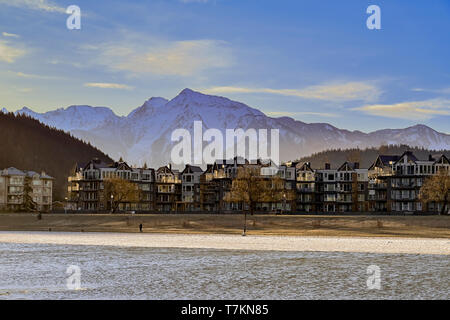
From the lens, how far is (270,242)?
6856cm

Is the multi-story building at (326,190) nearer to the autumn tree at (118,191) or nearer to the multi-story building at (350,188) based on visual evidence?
the multi-story building at (350,188)

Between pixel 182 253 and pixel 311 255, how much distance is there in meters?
11.5

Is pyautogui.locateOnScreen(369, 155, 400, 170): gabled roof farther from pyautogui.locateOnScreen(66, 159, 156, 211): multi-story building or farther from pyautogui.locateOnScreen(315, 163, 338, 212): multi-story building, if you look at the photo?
pyautogui.locateOnScreen(66, 159, 156, 211): multi-story building

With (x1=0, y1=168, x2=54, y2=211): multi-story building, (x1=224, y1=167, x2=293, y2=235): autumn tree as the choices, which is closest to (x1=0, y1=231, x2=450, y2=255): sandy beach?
(x1=224, y1=167, x2=293, y2=235): autumn tree

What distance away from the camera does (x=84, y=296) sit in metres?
31.3

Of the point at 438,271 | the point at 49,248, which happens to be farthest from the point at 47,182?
the point at 438,271

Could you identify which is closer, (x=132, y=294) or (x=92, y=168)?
(x=132, y=294)

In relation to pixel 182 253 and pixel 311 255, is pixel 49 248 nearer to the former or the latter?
pixel 182 253

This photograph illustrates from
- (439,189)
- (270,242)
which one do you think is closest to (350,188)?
(439,189)

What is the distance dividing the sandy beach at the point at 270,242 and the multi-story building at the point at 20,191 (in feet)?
288

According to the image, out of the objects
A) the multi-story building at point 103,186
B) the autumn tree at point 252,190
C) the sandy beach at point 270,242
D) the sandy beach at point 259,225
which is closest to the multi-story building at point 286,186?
the multi-story building at point 103,186

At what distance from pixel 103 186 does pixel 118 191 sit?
48.1ft

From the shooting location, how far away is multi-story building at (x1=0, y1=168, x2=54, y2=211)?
532ft
